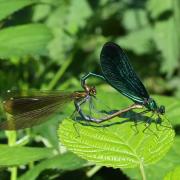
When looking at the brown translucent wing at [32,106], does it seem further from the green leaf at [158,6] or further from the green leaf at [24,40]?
the green leaf at [158,6]

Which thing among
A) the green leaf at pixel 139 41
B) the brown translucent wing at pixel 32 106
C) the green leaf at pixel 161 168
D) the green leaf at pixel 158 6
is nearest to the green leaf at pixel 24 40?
the brown translucent wing at pixel 32 106

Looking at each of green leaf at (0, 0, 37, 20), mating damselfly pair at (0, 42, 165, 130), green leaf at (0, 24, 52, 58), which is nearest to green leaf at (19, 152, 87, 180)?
mating damselfly pair at (0, 42, 165, 130)

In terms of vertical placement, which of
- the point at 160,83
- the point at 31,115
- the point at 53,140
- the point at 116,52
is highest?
the point at 116,52

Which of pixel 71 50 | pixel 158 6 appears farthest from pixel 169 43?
pixel 71 50

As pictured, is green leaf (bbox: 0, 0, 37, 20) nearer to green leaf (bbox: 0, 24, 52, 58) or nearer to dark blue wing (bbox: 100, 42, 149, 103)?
green leaf (bbox: 0, 24, 52, 58)

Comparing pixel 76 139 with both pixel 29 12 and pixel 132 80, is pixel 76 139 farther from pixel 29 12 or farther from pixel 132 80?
pixel 29 12

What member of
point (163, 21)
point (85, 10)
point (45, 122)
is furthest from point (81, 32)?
point (45, 122)
